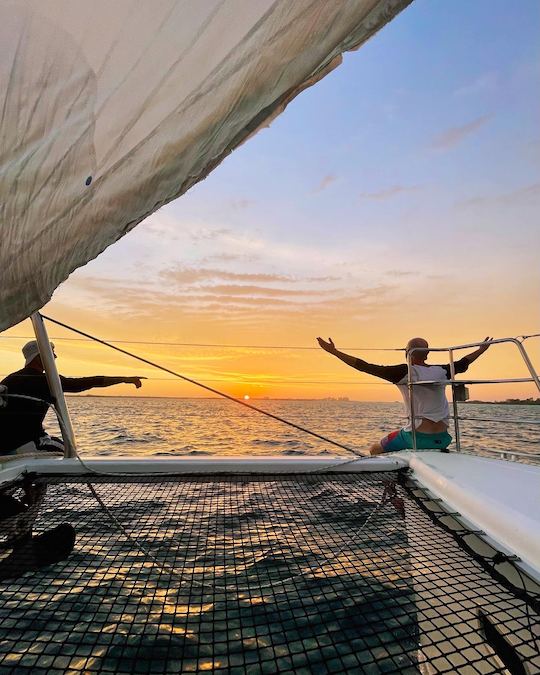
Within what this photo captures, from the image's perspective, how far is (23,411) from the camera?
4.15 m

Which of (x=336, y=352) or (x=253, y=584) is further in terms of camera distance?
(x=336, y=352)

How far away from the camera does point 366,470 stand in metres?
4.06

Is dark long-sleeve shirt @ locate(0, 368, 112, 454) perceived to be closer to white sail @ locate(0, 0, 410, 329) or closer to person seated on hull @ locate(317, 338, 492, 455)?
person seated on hull @ locate(317, 338, 492, 455)

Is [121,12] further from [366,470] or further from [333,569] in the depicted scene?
[366,470]

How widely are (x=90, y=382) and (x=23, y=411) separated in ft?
3.53

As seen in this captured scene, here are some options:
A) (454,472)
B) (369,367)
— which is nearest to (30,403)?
(369,367)

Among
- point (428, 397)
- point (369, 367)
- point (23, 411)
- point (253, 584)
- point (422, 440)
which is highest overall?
point (369, 367)

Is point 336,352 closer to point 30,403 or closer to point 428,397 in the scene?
point 428,397

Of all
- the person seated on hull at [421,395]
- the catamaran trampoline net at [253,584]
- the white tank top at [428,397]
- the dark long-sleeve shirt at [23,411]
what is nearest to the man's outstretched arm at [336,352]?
the person seated on hull at [421,395]

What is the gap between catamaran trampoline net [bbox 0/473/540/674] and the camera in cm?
192

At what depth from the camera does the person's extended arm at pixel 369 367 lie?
5055 mm

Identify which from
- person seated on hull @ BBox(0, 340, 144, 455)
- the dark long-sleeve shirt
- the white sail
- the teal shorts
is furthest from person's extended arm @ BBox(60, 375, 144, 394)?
the white sail

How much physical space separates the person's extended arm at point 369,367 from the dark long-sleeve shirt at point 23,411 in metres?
2.90

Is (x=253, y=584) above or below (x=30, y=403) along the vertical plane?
below
